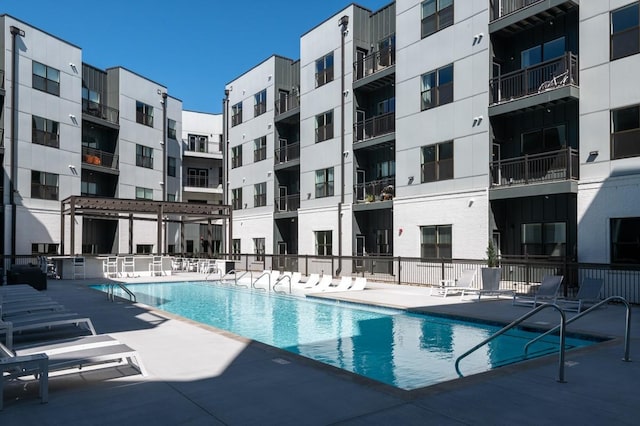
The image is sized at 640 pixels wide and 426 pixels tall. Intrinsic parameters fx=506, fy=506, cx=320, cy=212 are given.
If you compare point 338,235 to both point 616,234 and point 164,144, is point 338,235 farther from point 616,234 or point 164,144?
point 164,144

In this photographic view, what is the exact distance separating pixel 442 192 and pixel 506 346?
12.2 metres

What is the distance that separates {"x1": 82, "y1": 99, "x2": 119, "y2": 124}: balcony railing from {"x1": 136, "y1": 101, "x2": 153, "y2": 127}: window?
6.68 ft

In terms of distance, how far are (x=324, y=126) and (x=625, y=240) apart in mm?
17312

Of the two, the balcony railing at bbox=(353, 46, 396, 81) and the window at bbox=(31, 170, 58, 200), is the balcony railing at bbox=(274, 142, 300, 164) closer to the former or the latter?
the balcony railing at bbox=(353, 46, 396, 81)

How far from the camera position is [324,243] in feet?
95.0

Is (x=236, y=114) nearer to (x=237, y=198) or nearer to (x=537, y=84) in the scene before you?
(x=237, y=198)

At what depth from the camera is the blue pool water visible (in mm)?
8625

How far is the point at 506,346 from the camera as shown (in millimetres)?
10039

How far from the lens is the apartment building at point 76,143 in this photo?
28.8m

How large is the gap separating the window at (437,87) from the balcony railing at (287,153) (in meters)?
11.7

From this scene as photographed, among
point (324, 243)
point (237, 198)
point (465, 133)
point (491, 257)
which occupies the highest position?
point (465, 133)

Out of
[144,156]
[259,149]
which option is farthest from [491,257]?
[144,156]

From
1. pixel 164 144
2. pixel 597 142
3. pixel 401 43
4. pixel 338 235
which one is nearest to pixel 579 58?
pixel 597 142

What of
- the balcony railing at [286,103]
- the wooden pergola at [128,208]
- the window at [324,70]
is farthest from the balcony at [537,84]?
the wooden pergola at [128,208]
